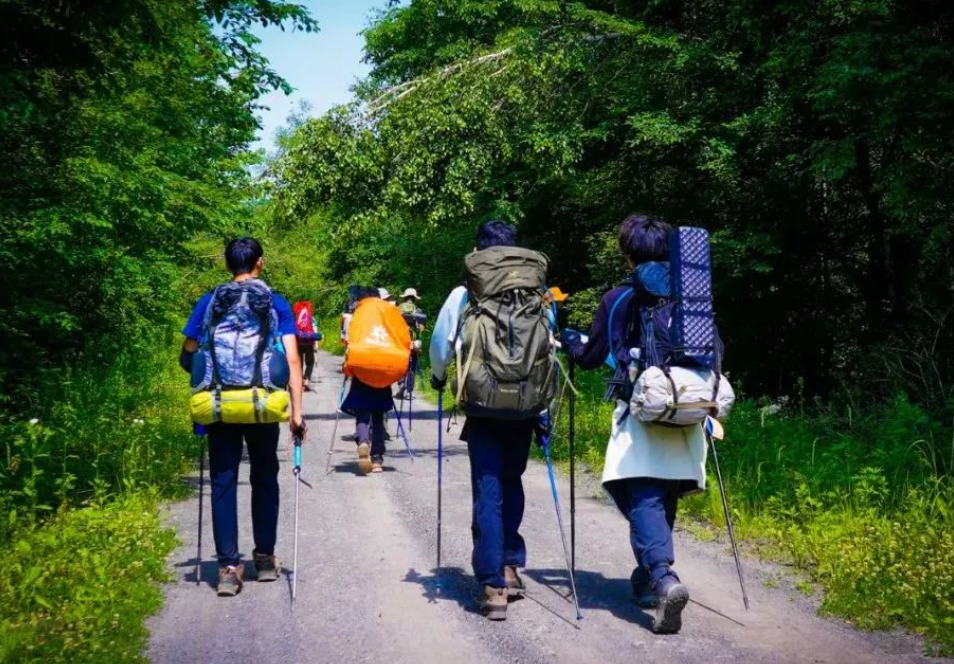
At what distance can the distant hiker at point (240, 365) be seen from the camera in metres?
5.88

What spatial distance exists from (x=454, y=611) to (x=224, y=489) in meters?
1.59

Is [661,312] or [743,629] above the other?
[661,312]

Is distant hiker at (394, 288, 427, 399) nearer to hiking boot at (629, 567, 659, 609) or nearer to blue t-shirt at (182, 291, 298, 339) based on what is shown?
blue t-shirt at (182, 291, 298, 339)

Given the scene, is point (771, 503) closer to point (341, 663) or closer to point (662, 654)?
point (662, 654)

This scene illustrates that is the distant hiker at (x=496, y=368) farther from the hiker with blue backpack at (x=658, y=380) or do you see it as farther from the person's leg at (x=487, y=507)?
the hiker with blue backpack at (x=658, y=380)

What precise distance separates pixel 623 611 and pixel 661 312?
5.67ft

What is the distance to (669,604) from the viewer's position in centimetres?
505

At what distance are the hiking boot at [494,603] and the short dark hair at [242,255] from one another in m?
2.39

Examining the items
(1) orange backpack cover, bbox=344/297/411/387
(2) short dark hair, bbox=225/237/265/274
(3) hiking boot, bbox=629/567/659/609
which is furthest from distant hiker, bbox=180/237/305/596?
(1) orange backpack cover, bbox=344/297/411/387

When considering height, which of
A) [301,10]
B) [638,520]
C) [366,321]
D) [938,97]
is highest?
[301,10]

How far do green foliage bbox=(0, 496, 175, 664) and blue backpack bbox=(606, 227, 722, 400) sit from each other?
113 inches

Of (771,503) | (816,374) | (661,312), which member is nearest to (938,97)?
(771,503)

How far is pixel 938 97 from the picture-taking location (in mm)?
8727

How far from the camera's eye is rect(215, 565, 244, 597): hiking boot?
593 centimetres
